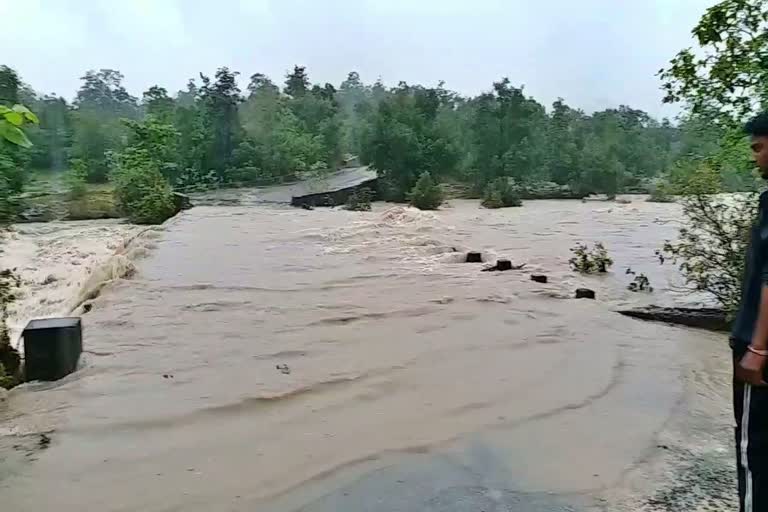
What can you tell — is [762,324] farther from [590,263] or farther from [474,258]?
[474,258]

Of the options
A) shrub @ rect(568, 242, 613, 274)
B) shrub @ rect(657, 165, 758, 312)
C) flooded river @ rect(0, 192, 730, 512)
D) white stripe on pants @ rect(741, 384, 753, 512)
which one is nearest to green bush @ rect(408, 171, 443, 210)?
shrub @ rect(568, 242, 613, 274)

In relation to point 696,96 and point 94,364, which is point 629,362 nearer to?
point 696,96

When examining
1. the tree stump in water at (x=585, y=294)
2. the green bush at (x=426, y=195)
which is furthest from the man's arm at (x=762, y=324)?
the green bush at (x=426, y=195)

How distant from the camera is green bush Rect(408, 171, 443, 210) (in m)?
24.0

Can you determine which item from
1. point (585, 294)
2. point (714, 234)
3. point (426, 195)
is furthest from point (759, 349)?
point (426, 195)

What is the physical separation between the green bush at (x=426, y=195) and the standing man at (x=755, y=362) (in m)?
21.7

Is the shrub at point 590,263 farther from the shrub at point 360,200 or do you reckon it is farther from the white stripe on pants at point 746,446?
the shrub at point 360,200

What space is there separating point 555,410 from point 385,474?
1324 millimetres

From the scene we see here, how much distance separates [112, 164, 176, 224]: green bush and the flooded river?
11451 mm

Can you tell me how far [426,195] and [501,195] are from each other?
132 inches

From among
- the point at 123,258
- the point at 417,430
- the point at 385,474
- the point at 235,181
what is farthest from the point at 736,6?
the point at 235,181

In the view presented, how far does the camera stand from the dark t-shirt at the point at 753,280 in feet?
6.86

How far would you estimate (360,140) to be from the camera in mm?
28688

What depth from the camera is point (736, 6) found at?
19.4ft
